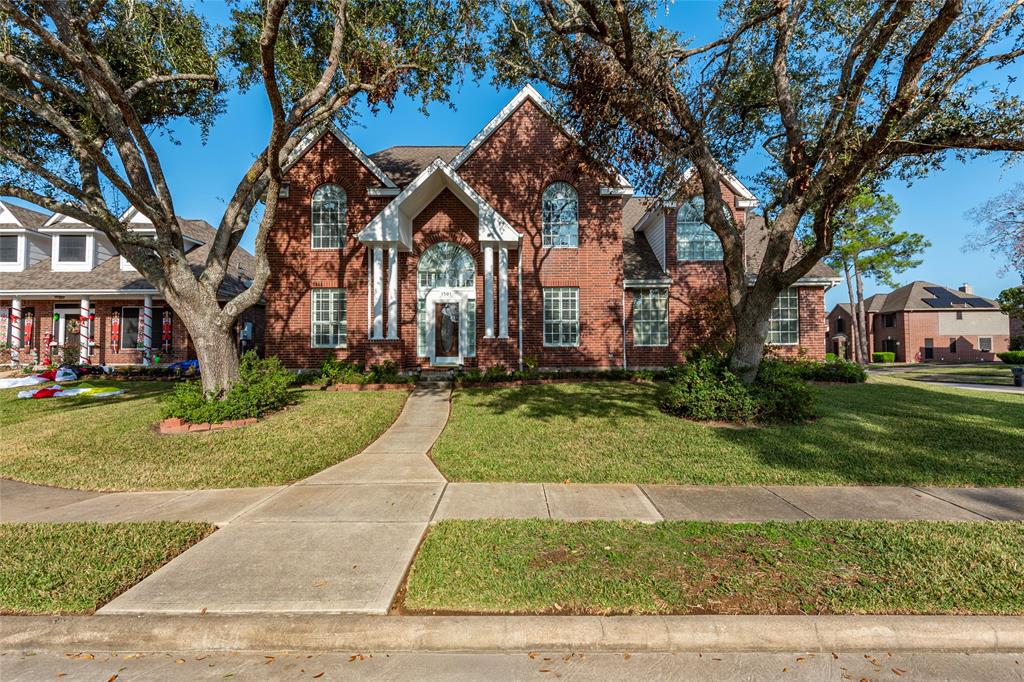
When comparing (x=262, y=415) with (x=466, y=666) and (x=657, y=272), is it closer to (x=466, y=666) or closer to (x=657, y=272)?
Result: (x=466, y=666)

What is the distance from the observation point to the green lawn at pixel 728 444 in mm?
5996

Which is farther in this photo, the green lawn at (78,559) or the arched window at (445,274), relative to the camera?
the arched window at (445,274)

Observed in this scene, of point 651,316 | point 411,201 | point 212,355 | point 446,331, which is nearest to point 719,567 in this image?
point 212,355

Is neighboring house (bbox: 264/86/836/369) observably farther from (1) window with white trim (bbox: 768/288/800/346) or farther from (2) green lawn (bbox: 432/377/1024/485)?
(2) green lawn (bbox: 432/377/1024/485)

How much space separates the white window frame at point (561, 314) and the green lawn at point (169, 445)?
6.65 meters

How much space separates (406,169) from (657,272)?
34.1 ft

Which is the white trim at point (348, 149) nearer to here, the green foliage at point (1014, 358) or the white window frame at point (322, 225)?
the white window frame at point (322, 225)

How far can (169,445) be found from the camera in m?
7.38

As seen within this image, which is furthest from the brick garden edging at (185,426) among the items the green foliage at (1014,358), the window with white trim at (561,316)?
the green foliage at (1014,358)

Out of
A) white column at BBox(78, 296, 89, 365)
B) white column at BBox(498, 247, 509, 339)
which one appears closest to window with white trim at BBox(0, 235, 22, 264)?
white column at BBox(78, 296, 89, 365)

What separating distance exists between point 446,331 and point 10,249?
21.9m

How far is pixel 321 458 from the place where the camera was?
693 centimetres

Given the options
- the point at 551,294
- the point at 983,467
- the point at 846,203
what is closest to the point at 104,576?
the point at 983,467

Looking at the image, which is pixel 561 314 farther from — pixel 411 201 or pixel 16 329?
pixel 16 329
